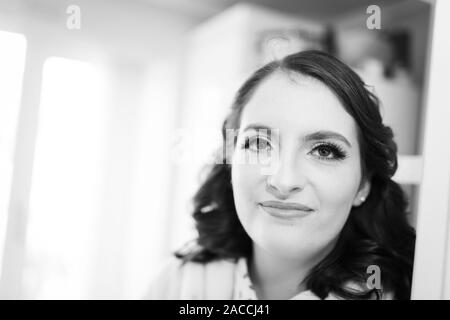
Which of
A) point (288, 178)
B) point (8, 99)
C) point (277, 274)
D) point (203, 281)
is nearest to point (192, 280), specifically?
point (203, 281)

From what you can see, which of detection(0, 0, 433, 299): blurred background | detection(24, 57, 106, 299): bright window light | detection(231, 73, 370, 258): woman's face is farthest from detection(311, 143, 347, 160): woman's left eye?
detection(24, 57, 106, 299): bright window light

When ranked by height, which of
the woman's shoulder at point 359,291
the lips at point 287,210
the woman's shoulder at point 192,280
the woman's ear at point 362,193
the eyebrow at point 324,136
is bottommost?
the woman's shoulder at point 192,280

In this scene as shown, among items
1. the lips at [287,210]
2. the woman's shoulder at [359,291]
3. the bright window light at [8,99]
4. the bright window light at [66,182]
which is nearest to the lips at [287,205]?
the lips at [287,210]

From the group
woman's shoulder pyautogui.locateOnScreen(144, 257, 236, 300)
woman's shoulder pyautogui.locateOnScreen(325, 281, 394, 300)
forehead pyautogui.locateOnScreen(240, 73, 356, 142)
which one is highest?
forehead pyautogui.locateOnScreen(240, 73, 356, 142)

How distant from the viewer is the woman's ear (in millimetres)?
577

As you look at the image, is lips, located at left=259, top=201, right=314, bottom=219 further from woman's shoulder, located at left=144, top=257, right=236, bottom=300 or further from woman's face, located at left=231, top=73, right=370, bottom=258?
woman's shoulder, located at left=144, top=257, right=236, bottom=300

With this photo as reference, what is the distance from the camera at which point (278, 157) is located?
21.6 inches

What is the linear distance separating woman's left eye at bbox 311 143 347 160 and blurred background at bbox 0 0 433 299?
5.3 inches

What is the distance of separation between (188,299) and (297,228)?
21cm

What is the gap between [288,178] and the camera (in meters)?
0.54

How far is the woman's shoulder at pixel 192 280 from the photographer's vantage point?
0.63m

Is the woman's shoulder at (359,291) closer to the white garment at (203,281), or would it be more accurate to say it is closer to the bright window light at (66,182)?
the white garment at (203,281)
